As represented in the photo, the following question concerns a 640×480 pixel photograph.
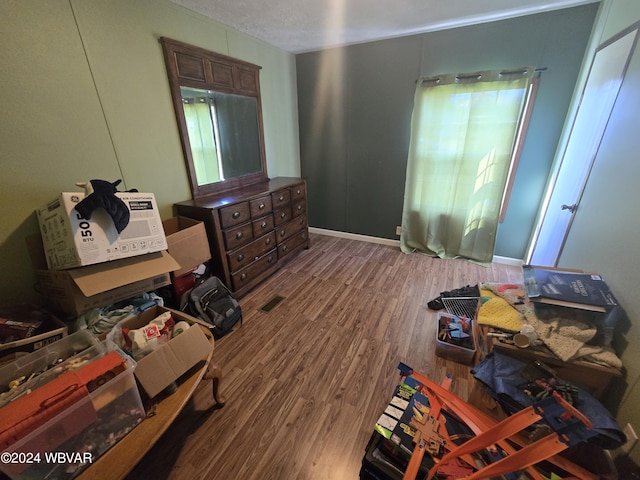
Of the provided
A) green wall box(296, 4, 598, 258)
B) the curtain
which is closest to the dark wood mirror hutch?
green wall box(296, 4, 598, 258)

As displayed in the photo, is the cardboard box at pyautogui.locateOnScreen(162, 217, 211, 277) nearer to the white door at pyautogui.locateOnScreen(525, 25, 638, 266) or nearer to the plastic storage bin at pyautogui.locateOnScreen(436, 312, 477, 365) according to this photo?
the plastic storage bin at pyautogui.locateOnScreen(436, 312, 477, 365)

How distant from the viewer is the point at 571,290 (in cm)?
123

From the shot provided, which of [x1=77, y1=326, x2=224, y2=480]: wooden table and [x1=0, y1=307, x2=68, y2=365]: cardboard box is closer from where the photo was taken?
[x1=77, y1=326, x2=224, y2=480]: wooden table

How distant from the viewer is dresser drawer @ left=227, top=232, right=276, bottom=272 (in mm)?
2295

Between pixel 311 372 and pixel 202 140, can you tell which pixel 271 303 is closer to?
pixel 311 372

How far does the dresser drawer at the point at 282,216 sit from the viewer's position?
2738 millimetres

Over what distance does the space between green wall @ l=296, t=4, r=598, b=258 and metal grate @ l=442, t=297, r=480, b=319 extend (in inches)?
45.8

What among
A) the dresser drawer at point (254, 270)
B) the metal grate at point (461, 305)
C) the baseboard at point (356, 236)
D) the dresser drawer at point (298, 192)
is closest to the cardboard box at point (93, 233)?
the dresser drawer at point (254, 270)

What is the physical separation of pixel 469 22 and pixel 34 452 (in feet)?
12.9

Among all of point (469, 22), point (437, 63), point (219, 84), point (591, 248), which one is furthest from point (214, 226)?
point (469, 22)

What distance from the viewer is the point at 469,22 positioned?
95.5 inches

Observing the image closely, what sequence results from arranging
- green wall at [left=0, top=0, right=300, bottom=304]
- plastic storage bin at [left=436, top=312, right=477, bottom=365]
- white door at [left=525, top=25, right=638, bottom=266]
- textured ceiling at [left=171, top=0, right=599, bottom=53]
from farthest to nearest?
1. textured ceiling at [left=171, top=0, right=599, bottom=53]
2. plastic storage bin at [left=436, top=312, right=477, bottom=365]
3. white door at [left=525, top=25, right=638, bottom=266]
4. green wall at [left=0, top=0, right=300, bottom=304]

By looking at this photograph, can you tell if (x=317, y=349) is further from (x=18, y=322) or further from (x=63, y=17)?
(x=63, y=17)

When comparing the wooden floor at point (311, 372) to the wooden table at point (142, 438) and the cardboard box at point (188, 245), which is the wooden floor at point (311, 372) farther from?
the cardboard box at point (188, 245)
